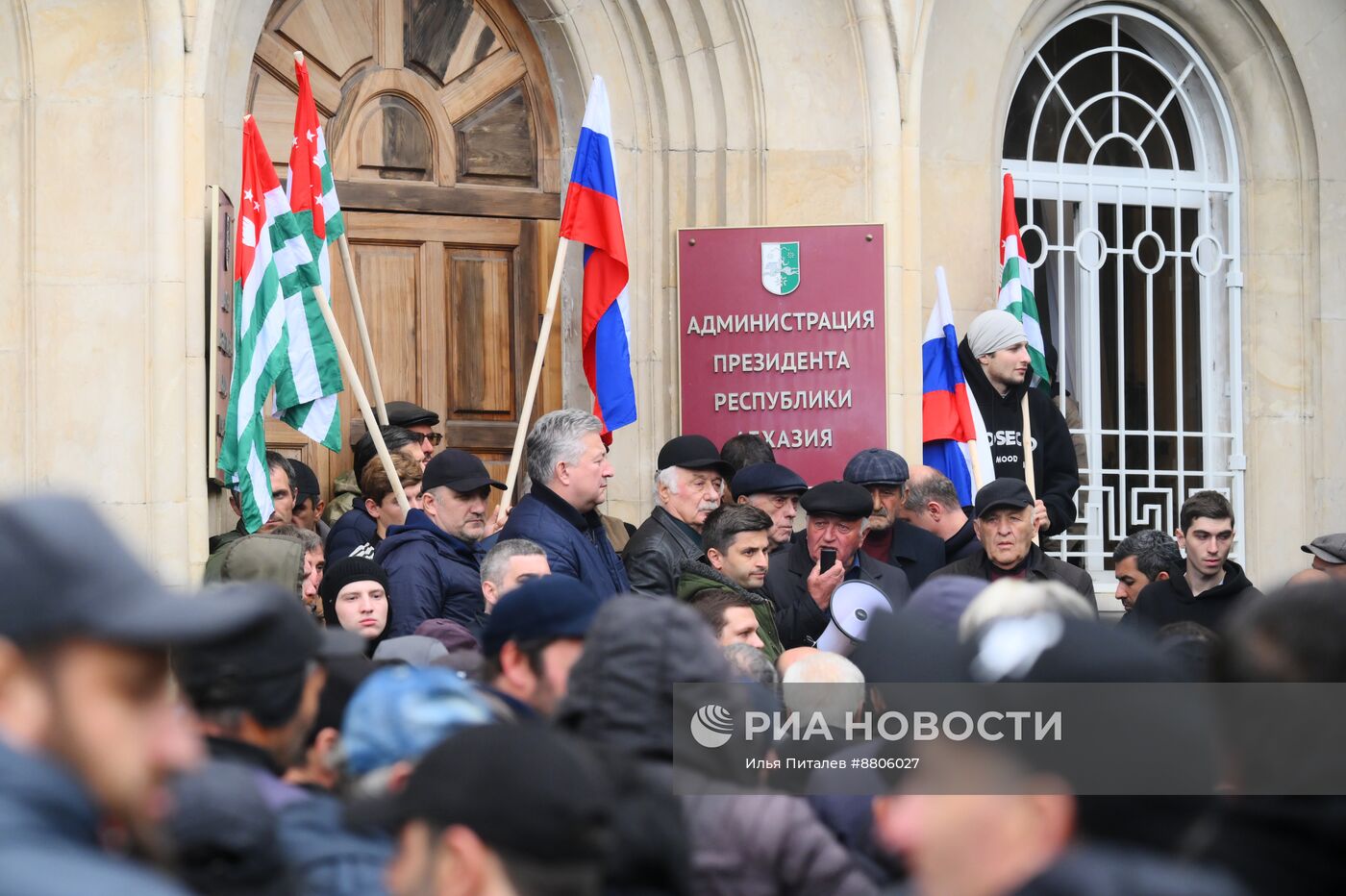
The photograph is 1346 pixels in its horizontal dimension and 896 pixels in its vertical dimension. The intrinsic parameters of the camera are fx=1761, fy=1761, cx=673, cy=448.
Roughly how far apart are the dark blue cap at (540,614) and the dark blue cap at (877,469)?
4201 mm

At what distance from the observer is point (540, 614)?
3.63 m

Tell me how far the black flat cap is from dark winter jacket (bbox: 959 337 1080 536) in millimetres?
1921

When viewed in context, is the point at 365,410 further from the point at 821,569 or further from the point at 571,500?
the point at 821,569

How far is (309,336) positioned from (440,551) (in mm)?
1400

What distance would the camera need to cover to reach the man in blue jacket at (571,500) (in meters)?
6.63

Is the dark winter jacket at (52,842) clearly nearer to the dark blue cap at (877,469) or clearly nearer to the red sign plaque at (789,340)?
the dark blue cap at (877,469)

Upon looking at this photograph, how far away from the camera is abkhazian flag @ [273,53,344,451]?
7531mm

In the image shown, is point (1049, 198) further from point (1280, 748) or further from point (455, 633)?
point (1280, 748)

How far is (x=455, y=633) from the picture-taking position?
568 cm

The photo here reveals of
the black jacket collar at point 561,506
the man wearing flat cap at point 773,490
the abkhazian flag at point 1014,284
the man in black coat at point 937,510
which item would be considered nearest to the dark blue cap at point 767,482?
the man wearing flat cap at point 773,490

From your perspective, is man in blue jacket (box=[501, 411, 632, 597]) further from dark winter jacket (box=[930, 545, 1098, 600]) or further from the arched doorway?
the arched doorway

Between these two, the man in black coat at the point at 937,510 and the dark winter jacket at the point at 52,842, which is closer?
the dark winter jacket at the point at 52,842

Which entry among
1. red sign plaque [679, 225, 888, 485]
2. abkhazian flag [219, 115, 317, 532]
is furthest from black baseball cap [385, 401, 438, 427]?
red sign plaque [679, 225, 888, 485]
